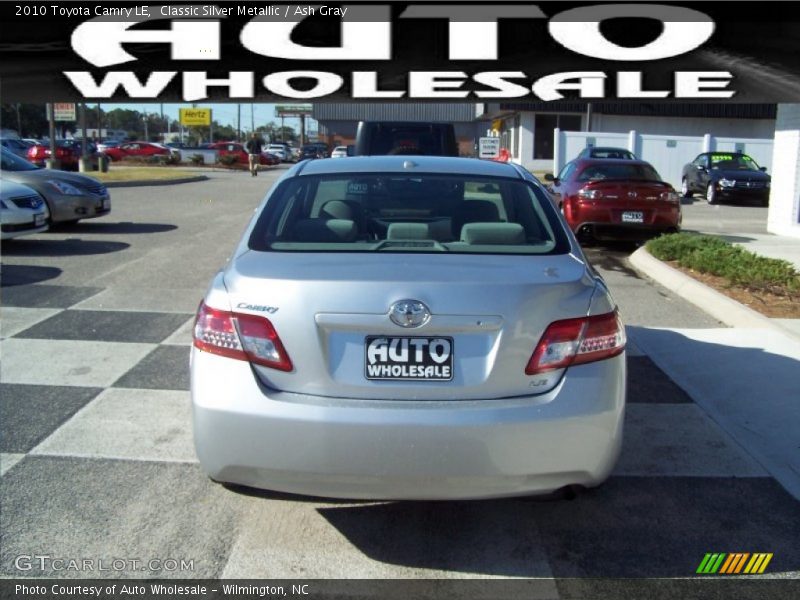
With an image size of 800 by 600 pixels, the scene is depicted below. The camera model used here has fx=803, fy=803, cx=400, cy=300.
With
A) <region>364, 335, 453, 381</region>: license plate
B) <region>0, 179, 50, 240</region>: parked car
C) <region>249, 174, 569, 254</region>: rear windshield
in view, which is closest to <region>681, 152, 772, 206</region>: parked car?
<region>0, 179, 50, 240</region>: parked car

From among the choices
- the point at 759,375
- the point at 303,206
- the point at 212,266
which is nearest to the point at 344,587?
the point at 303,206

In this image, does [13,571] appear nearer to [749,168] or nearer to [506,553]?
[506,553]

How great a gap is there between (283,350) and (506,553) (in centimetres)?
132

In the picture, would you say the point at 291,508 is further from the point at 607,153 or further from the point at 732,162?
the point at 732,162

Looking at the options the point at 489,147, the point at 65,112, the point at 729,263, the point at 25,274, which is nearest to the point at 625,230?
the point at 729,263

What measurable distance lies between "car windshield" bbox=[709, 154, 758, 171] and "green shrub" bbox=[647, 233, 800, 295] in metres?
14.1

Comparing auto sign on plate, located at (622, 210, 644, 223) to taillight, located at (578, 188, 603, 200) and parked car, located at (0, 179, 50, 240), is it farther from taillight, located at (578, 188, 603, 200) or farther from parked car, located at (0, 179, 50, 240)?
parked car, located at (0, 179, 50, 240)

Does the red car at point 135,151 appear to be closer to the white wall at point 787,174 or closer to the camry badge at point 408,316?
the white wall at point 787,174

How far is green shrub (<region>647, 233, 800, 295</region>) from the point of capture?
837 centimetres

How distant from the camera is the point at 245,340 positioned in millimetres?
3094

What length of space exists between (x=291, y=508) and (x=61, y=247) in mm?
8750

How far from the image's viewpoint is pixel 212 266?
1011 cm

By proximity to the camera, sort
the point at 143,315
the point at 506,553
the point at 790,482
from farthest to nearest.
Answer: the point at 143,315
the point at 790,482
the point at 506,553

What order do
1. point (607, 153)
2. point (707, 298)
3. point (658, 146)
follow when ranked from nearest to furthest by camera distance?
point (707, 298)
point (607, 153)
point (658, 146)
